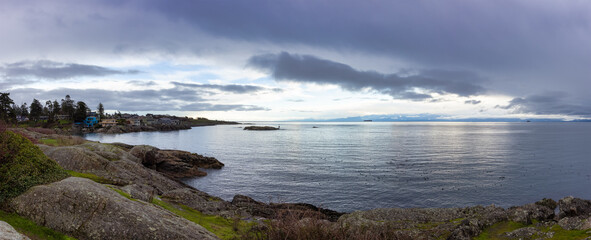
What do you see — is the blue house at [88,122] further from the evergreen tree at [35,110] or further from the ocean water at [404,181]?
the ocean water at [404,181]

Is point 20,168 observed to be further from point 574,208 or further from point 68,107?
point 68,107

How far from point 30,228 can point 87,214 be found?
141cm

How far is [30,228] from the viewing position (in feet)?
27.6

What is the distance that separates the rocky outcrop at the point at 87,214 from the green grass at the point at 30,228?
0.63 ft

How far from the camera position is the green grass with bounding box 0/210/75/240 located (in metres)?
8.21

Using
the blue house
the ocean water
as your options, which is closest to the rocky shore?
the ocean water

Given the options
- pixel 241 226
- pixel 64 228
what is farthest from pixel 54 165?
pixel 241 226

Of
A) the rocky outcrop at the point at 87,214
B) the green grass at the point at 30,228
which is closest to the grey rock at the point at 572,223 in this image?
the rocky outcrop at the point at 87,214

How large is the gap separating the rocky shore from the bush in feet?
1.24

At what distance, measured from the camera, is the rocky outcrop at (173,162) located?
41.8m

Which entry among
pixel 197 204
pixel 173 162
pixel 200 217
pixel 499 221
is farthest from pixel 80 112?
pixel 499 221

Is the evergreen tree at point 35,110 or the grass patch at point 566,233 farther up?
the evergreen tree at point 35,110

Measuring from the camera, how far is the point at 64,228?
884 centimetres

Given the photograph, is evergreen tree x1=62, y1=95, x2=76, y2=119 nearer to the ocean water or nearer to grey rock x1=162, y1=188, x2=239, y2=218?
the ocean water
